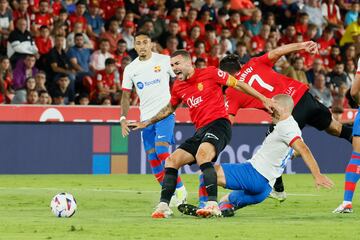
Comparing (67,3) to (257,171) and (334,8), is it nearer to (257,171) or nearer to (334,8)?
(334,8)

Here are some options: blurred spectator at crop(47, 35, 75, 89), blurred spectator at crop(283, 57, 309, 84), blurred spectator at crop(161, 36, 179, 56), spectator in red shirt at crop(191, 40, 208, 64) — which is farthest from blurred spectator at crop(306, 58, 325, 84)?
blurred spectator at crop(47, 35, 75, 89)

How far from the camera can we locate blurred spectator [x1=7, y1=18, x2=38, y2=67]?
2281 centimetres

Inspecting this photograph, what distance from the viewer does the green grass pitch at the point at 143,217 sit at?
1009 centimetres

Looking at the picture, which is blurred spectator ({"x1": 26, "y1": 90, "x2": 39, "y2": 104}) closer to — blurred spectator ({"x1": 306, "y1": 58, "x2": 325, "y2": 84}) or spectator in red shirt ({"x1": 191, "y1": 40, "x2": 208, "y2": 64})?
spectator in red shirt ({"x1": 191, "y1": 40, "x2": 208, "y2": 64})

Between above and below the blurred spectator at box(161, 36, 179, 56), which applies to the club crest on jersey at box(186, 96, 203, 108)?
above

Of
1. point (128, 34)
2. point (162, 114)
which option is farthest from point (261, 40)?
point (162, 114)

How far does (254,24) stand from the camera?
27.0 m

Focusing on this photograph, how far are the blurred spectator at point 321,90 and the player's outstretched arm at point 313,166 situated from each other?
13852 millimetres

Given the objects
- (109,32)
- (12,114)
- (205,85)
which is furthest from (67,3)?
(205,85)

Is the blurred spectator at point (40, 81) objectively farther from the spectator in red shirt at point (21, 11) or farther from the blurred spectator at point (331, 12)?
the blurred spectator at point (331, 12)

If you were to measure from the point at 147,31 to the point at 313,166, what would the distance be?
42.5 feet

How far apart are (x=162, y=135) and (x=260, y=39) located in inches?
487

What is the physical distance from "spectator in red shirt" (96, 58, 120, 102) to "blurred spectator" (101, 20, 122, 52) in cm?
116

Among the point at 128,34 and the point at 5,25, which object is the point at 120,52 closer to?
the point at 128,34
